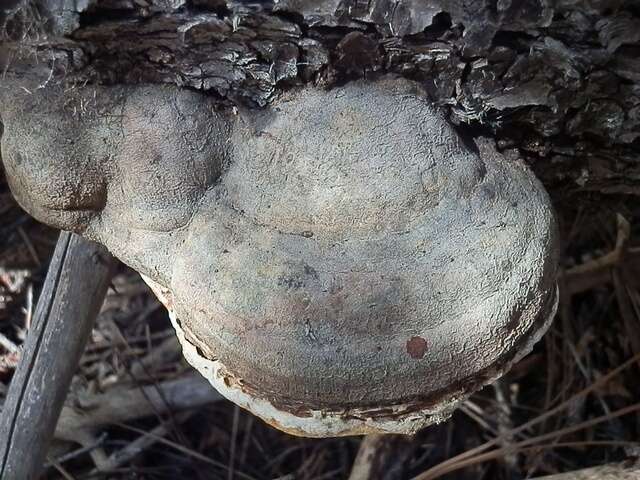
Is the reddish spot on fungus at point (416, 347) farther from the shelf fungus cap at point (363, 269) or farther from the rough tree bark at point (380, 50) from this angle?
the rough tree bark at point (380, 50)

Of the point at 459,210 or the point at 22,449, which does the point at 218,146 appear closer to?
the point at 459,210

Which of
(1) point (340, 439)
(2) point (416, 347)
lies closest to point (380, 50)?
(2) point (416, 347)

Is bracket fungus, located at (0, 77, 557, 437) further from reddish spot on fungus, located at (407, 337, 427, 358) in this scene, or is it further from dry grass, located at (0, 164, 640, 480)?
dry grass, located at (0, 164, 640, 480)

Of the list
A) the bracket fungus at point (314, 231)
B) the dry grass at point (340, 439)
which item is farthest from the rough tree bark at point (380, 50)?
the dry grass at point (340, 439)

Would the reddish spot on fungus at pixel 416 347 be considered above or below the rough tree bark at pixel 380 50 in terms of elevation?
below

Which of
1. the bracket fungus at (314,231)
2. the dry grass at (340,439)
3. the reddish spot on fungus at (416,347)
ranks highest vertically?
the bracket fungus at (314,231)

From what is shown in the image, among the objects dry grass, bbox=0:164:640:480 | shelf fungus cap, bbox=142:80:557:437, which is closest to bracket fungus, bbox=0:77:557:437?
shelf fungus cap, bbox=142:80:557:437

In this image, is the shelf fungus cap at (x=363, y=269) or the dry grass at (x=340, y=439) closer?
the shelf fungus cap at (x=363, y=269)

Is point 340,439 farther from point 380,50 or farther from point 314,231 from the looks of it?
point 380,50
